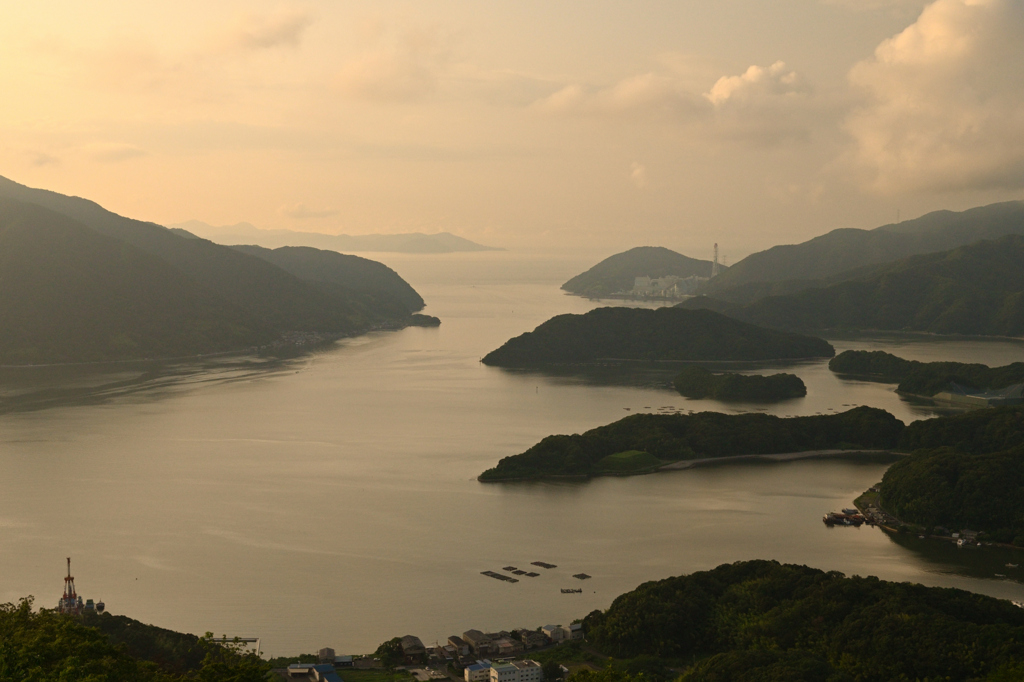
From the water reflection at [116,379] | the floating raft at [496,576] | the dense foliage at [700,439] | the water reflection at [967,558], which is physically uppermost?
the water reflection at [116,379]

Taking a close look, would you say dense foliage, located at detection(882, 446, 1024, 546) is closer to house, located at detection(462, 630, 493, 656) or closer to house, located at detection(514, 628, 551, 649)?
house, located at detection(514, 628, 551, 649)

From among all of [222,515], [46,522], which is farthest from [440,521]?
[46,522]

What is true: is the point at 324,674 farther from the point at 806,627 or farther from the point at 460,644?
the point at 806,627

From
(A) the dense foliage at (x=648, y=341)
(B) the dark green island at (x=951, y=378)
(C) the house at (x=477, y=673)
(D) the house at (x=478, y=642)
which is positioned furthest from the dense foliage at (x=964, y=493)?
(A) the dense foliage at (x=648, y=341)

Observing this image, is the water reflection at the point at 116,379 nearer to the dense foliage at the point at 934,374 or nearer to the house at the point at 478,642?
the house at the point at 478,642

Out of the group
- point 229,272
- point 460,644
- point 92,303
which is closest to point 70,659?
point 460,644
